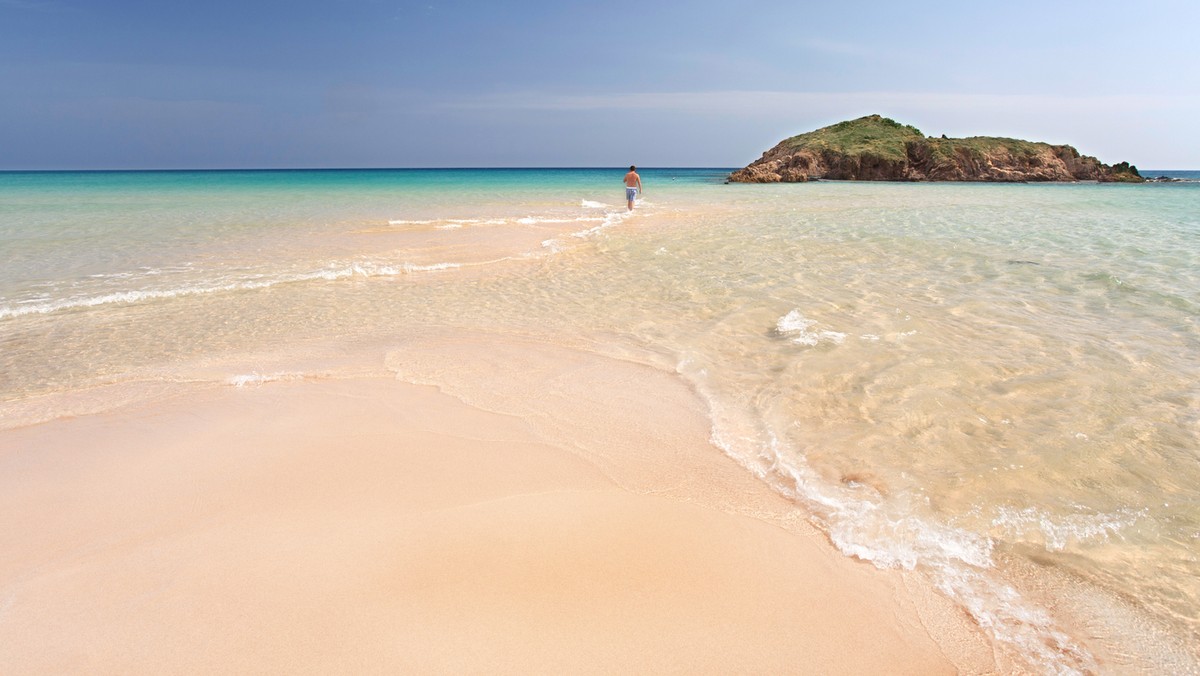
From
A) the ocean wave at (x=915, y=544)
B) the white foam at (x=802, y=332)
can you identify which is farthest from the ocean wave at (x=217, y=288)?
the ocean wave at (x=915, y=544)

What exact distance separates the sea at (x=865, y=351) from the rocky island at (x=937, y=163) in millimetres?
45970

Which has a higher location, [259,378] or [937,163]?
[937,163]

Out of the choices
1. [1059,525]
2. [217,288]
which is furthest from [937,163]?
[1059,525]

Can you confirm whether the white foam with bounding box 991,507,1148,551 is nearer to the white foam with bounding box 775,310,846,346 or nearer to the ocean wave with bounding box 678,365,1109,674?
the ocean wave with bounding box 678,365,1109,674

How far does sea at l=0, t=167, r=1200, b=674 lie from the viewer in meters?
2.97

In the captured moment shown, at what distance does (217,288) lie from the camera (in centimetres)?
949

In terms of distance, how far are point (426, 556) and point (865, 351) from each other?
188 inches

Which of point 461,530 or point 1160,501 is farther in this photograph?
point 1160,501

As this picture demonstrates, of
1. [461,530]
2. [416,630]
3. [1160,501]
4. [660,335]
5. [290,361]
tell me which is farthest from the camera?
[660,335]

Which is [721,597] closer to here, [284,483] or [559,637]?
[559,637]

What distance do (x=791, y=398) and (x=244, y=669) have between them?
411cm

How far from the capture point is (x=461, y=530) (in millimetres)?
3148

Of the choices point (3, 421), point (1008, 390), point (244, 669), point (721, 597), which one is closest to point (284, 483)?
point (244, 669)

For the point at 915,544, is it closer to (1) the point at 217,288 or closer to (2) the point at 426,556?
(2) the point at 426,556
